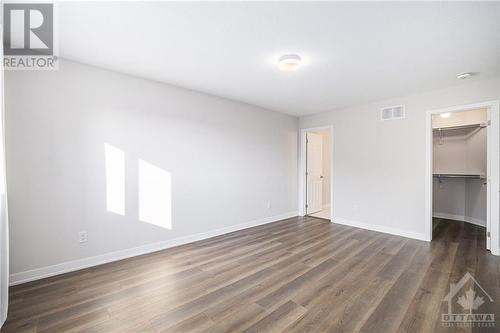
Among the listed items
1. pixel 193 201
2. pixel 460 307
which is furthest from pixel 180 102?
pixel 460 307

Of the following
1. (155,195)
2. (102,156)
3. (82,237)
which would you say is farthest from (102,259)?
(102,156)

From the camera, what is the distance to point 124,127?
2.94 m

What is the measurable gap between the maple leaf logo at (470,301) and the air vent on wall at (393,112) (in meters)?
2.92

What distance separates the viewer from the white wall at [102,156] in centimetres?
231

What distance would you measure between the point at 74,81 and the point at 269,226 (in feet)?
13.0

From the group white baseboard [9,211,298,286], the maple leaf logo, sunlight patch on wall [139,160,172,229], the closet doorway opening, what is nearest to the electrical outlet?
white baseboard [9,211,298,286]

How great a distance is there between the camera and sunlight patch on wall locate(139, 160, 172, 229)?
3.09 meters

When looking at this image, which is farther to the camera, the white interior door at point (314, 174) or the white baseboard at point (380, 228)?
the white interior door at point (314, 174)

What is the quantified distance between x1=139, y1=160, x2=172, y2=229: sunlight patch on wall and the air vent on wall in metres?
4.13

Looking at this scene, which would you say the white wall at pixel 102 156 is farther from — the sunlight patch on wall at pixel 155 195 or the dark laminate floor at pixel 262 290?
the dark laminate floor at pixel 262 290

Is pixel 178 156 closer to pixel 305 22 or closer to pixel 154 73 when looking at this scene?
pixel 154 73

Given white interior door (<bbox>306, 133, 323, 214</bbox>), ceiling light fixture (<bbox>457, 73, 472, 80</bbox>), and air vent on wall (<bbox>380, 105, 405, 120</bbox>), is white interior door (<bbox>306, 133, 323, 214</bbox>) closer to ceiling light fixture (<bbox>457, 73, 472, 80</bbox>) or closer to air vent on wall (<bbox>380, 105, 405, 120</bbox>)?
air vent on wall (<bbox>380, 105, 405, 120</bbox>)

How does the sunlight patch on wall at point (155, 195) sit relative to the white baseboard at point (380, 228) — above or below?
above

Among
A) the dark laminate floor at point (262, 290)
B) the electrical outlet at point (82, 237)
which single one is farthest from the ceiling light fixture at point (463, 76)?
the electrical outlet at point (82, 237)
